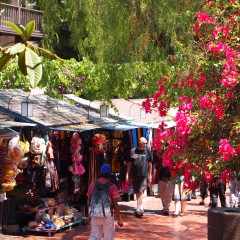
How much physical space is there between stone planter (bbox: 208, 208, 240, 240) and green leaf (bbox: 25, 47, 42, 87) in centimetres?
448

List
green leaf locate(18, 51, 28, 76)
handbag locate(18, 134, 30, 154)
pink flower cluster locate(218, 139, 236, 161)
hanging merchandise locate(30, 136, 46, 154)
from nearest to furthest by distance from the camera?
green leaf locate(18, 51, 28, 76)
pink flower cluster locate(218, 139, 236, 161)
handbag locate(18, 134, 30, 154)
hanging merchandise locate(30, 136, 46, 154)

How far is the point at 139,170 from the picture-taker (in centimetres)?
1466

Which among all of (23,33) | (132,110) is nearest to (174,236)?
(132,110)

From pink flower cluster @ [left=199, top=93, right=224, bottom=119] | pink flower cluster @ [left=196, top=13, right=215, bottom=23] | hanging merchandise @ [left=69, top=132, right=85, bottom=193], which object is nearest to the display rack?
hanging merchandise @ [left=69, top=132, right=85, bottom=193]

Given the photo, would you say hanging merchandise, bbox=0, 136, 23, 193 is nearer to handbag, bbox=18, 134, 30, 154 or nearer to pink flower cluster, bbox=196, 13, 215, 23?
handbag, bbox=18, 134, 30, 154

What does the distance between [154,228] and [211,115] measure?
5.22 m

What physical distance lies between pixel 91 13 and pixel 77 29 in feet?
2.09

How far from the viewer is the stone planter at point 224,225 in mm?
9297

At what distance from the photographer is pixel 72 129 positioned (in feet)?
41.0

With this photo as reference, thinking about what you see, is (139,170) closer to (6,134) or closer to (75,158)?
(75,158)

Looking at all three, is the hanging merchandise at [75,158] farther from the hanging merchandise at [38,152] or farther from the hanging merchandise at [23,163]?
the hanging merchandise at [23,163]

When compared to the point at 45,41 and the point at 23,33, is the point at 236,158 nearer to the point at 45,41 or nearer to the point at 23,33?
the point at 23,33

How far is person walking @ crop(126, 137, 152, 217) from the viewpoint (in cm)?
1460

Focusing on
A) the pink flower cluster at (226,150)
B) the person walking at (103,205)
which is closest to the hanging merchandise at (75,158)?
the person walking at (103,205)
